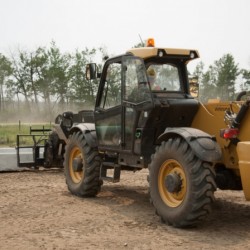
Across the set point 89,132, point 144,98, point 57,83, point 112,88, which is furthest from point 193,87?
point 57,83

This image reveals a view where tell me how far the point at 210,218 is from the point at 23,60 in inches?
2183

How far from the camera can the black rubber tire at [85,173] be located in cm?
853

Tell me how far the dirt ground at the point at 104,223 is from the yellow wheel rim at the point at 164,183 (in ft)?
1.14

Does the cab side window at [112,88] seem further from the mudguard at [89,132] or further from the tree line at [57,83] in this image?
the tree line at [57,83]

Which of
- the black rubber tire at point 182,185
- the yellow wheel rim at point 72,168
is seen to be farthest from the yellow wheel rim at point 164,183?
the yellow wheel rim at point 72,168

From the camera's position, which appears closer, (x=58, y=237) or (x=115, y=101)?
(x=58, y=237)

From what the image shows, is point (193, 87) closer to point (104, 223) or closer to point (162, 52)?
point (162, 52)

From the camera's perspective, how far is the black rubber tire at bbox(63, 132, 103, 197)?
853 centimetres

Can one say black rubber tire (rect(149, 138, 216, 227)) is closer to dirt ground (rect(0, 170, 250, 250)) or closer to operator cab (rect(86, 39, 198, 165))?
dirt ground (rect(0, 170, 250, 250))

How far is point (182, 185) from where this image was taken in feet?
21.0

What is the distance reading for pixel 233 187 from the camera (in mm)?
6809

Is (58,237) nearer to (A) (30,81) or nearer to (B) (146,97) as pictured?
(B) (146,97)

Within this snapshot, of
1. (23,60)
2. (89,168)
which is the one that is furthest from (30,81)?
(89,168)

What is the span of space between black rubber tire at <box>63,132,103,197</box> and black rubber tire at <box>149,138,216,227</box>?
196 cm
